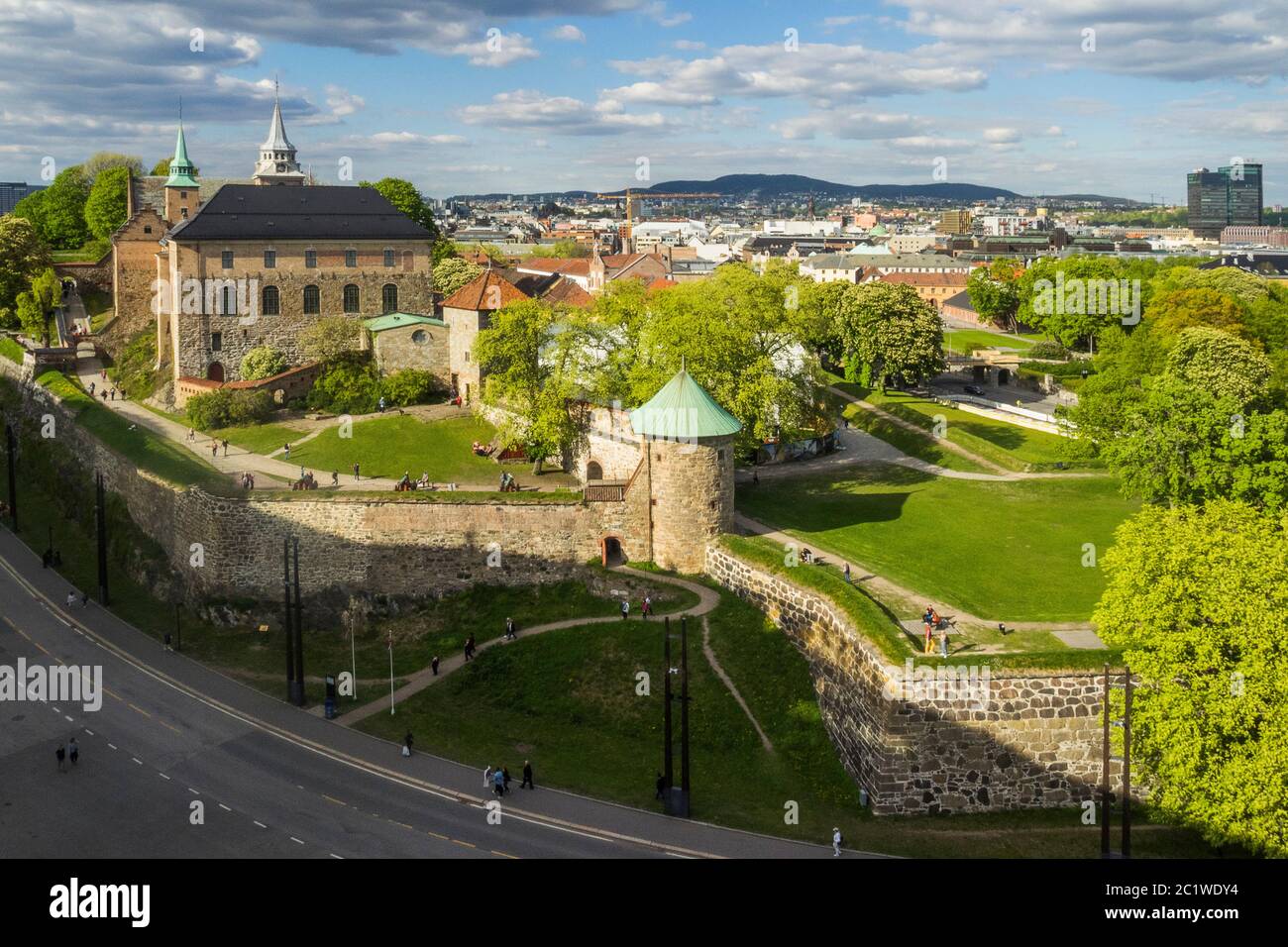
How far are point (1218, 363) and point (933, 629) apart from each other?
36348mm

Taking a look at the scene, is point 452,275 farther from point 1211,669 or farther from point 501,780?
point 1211,669

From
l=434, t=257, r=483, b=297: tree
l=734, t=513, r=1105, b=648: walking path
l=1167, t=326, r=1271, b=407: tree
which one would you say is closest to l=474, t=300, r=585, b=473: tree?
l=734, t=513, r=1105, b=648: walking path

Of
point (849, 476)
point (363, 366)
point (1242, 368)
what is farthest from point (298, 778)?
point (1242, 368)

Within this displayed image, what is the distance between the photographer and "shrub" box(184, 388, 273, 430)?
219 feet

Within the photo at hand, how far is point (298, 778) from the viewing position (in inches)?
1524

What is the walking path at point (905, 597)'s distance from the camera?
1534 inches

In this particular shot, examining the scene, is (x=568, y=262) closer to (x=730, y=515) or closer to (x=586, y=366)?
(x=586, y=366)

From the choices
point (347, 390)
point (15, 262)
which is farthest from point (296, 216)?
point (15, 262)

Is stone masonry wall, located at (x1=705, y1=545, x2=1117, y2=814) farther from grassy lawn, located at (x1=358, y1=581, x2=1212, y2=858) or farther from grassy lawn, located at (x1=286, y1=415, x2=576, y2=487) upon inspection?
grassy lawn, located at (x1=286, y1=415, x2=576, y2=487)

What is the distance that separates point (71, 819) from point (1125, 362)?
52.2m

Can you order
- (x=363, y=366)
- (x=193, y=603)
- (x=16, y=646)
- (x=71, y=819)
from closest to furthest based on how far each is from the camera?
(x=71, y=819), (x=16, y=646), (x=193, y=603), (x=363, y=366)

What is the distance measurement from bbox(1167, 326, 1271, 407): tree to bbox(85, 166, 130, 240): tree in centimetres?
8570

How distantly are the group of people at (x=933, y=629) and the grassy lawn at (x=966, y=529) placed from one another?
75.9 inches

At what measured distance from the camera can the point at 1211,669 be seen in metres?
32.2
